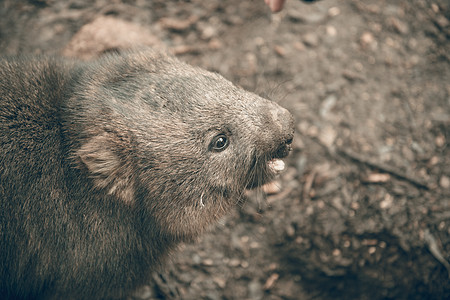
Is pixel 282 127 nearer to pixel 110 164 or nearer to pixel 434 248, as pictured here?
pixel 110 164

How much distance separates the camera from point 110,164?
8.95 feet

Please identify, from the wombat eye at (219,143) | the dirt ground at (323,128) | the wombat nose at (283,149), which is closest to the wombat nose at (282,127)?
the wombat nose at (283,149)

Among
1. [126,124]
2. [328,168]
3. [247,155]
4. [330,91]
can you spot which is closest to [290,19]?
[330,91]

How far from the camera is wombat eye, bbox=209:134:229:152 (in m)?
2.92

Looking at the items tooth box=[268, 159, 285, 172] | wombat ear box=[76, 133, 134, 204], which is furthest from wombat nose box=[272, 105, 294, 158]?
wombat ear box=[76, 133, 134, 204]

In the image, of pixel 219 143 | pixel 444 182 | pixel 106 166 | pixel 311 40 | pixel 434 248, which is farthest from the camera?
pixel 311 40

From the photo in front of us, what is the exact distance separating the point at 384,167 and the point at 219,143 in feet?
7.15

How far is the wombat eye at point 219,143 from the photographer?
292 centimetres

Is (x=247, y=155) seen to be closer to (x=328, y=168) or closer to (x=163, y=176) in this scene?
(x=163, y=176)

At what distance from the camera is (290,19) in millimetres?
4703

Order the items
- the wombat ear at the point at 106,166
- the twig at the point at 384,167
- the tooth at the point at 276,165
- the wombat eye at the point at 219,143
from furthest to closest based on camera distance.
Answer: the twig at the point at 384,167 → the tooth at the point at 276,165 → the wombat eye at the point at 219,143 → the wombat ear at the point at 106,166

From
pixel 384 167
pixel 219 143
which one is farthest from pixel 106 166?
pixel 384 167

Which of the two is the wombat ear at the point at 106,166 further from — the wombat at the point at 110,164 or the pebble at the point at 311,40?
the pebble at the point at 311,40

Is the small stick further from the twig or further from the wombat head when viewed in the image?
the wombat head
